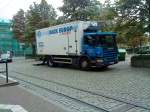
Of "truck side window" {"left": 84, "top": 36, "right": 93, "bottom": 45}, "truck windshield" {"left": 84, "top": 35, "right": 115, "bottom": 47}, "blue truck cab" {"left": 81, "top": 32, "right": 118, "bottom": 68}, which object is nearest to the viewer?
"blue truck cab" {"left": 81, "top": 32, "right": 118, "bottom": 68}

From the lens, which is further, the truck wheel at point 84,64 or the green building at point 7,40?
the green building at point 7,40

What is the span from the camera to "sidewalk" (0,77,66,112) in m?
8.57

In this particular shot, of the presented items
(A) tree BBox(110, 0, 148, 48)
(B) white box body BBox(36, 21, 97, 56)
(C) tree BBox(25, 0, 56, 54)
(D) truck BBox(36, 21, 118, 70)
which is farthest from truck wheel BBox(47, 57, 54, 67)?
(C) tree BBox(25, 0, 56, 54)

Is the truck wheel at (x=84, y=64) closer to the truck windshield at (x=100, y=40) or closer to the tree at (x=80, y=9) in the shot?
the truck windshield at (x=100, y=40)

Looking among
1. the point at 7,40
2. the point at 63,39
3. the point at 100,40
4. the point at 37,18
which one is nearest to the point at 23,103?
the point at 100,40

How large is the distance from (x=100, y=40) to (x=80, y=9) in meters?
19.7

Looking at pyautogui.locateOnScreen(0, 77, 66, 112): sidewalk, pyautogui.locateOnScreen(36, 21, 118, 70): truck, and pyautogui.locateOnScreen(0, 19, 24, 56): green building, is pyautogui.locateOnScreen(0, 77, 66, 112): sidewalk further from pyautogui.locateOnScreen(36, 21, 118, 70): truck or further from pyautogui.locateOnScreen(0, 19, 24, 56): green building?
pyautogui.locateOnScreen(0, 19, 24, 56): green building

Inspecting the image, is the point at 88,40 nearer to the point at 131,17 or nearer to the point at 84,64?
the point at 84,64

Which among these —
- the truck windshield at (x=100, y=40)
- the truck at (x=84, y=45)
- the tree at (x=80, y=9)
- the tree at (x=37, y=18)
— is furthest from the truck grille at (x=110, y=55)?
the tree at (x=37, y=18)

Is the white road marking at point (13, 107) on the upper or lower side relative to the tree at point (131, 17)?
lower

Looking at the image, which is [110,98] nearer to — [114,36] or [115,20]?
[114,36]

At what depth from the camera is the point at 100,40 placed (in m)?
19.5

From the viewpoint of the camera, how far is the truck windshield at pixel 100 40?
64.1ft

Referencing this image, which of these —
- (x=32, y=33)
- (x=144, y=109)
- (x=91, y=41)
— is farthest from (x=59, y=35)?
(x=32, y=33)
